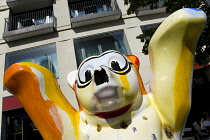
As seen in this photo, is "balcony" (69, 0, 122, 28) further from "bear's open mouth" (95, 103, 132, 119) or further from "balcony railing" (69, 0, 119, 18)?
"bear's open mouth" (95, 103, 132, 119)

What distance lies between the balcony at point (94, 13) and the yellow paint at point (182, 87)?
6.06 meters

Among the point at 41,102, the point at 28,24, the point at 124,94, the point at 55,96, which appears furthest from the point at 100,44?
the point at 124,94

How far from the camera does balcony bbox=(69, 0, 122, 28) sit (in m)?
7.25

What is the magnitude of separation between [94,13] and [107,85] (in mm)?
7441

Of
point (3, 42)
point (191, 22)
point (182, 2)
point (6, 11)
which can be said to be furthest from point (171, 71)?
point (6, 11)

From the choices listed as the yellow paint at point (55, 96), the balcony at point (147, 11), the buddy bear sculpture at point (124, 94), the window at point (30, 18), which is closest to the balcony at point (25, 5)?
the window at point (30, 18)

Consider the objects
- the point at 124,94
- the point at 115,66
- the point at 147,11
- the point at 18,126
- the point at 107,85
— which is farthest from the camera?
the point at 147,11

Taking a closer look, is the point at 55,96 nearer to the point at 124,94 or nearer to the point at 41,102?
the point at 41,102

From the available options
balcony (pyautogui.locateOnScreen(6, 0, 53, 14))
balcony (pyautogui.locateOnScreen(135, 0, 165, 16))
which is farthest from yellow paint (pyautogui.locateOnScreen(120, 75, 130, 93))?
balcony (pyautogui.locateOnScreen(6, 0, 53, 14))

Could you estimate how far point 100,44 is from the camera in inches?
279

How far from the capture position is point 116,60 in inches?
64.0

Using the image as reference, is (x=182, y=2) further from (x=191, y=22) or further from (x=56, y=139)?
(x=56, y=139)

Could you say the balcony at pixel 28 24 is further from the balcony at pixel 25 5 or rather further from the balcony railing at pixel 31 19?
the balcony at pixel 25 5

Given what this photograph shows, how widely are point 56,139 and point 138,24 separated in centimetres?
650
